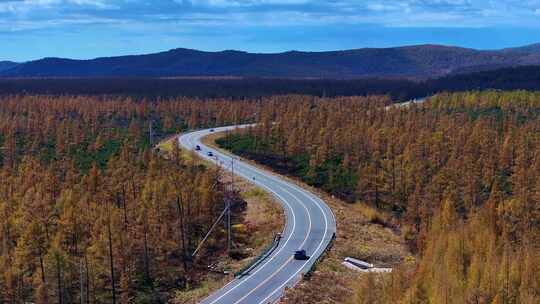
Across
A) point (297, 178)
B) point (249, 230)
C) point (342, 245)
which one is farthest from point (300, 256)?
point (297, 178)

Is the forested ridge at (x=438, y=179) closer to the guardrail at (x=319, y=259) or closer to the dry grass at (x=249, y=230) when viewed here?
the guardrail at (x=319, y=259)

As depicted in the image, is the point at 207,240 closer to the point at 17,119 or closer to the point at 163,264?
the point at 163,264

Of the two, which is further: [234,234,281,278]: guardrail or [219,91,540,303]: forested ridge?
[234,234,281,278]: guardrail

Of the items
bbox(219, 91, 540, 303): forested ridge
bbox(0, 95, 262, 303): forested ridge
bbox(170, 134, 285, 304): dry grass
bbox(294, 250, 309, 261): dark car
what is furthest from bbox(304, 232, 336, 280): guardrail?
bbox(0, 95, 262, 303): forested ridge

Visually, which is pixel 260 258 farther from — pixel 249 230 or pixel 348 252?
pixel 249 230

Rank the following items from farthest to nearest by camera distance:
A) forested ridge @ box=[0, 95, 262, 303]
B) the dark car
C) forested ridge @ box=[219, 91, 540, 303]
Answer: the dark car
forested ridge @ box=[0, 95, 262, 303]
forested ridge @ box=[219, 91, 540, 303]

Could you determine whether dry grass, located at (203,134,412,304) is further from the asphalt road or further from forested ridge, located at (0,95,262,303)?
forested ridge, located at (0,95,262,303)
